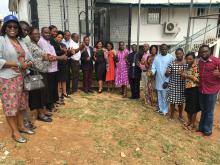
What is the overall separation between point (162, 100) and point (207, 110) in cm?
126

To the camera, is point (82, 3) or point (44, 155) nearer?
point (44, 155)

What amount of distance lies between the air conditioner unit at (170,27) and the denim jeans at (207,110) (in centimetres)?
1074

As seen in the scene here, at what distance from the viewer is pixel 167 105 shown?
20.6 ft

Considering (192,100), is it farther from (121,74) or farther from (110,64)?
(110,64)

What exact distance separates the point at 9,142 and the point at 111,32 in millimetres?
9458

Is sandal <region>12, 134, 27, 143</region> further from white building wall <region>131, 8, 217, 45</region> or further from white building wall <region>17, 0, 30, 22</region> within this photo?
white building wall <region>131, 8, 217, 45</region>

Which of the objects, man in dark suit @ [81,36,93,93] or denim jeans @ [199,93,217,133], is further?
man in dark suit @ [81,36,93,93]

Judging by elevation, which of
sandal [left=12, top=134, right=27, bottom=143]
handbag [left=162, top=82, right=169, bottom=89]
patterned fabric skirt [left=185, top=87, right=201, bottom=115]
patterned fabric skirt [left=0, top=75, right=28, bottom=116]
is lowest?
sandal [left=12, top=134, right=27, bottom=143]

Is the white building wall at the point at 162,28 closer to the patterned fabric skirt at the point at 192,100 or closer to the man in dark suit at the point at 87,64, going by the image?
the man in dark suit at the point at 87,64

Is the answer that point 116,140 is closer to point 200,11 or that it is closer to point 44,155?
point 44,155

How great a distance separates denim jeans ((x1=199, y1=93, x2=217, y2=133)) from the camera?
16.7ft

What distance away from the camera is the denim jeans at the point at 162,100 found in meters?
6.15

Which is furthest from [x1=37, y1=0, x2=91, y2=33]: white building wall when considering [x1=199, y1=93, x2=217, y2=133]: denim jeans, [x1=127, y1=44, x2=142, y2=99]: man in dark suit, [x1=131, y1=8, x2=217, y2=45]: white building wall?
[x1=131, y1=8, x2=217, y2=45]: white building wall

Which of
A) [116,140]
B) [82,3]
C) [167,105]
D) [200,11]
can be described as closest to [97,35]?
[82,3]
